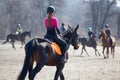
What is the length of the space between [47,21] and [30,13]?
83.3 metres

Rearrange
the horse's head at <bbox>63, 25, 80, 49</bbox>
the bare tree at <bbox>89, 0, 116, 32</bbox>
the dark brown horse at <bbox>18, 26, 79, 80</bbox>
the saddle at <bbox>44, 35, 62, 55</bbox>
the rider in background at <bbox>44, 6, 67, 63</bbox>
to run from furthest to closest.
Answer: the bare tree at <bbox>89, 0, 116, 32</bbox> → the horse's head at <bbox>63, 25, 80, 49</bbox> → the rider in background at <bbox>44, 6, 67, 63</bbox> → the saddle at <bbox>44, 35, 62, 55</bbox> → the dark brown horse at <bbox>18, 26, 79, 80</bbox>

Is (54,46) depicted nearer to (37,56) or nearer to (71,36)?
(37,56)

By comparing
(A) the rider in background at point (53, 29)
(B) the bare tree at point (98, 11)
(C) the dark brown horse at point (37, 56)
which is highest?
(A) the rider in background at point (53, 29)

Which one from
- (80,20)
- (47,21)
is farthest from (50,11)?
(80,20)

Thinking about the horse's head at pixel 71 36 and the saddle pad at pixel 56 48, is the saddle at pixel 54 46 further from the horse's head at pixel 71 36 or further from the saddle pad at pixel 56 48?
the horse's head at pixel 71 36

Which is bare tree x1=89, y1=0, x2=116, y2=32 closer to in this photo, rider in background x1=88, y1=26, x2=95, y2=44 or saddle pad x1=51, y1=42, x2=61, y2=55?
rider in background x1=88, y1=26, x2=95, y2=44

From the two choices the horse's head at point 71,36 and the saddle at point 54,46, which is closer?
the saddle at point 54,46

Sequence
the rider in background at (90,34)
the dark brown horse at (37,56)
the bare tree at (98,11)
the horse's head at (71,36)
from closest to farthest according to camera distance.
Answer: the dark brown horse at (37,56) < the horse's head at (71,36) < the rider in background at (90,34) < the bare tree at (98,11)

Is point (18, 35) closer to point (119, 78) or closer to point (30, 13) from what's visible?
point (119, 78)

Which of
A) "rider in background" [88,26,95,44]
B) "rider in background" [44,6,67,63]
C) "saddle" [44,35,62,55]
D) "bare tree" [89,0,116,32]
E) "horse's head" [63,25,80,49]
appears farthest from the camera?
"bare tree" [89,0,116,32]

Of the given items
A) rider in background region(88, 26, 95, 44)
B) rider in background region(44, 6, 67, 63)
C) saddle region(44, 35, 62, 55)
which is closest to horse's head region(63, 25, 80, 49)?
rider in background region(44, 6, 67, 63)

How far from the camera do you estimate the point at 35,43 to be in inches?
482

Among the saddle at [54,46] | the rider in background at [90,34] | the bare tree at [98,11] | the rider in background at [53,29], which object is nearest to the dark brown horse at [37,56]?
the saddle at [54,46]

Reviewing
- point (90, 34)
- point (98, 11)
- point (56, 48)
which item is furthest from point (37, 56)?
point (98, 11)
